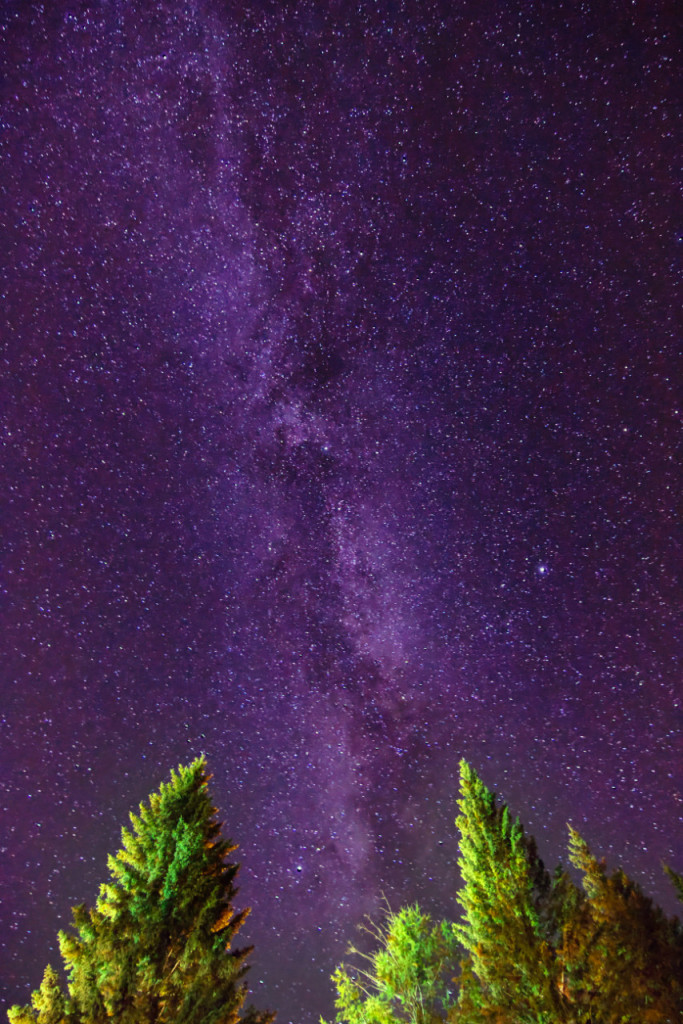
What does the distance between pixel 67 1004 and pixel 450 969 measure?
9820 mm

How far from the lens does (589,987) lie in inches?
356

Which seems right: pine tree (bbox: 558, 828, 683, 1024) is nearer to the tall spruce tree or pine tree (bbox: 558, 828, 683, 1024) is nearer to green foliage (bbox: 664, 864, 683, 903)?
green foliage (bbox: 664, 864, 683, 903)

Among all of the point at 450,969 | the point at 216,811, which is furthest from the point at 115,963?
the point at 450,969

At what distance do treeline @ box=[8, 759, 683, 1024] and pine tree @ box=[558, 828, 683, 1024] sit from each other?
0.10 feet

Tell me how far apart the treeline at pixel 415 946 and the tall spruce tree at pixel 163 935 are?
0.02 meters

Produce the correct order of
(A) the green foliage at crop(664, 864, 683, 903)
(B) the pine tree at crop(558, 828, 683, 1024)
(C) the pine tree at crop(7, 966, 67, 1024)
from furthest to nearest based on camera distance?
1. (A) the green foliage at crop(664, 864, 683, 903)
2. (B) the pine tree at crop(558, 828, 683, 1024)
3. (C) the pine tree at crop(7, 966, 67, 1024)

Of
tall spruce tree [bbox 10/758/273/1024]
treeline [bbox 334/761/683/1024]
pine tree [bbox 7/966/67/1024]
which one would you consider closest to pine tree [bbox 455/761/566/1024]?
treeline [bbox 334/761/683/1024]

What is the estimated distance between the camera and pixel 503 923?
988cm

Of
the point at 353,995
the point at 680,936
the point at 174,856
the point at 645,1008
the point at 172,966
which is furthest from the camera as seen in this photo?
the point at 680,936

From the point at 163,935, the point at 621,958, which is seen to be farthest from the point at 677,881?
the point at 163,935

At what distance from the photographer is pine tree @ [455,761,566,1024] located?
9.05 meters

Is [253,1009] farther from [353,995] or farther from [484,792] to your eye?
[484,792]

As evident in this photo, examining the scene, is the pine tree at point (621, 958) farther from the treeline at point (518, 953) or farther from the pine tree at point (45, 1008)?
the pine tree at point (45, 1008)

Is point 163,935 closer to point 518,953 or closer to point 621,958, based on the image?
point 518,953
